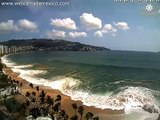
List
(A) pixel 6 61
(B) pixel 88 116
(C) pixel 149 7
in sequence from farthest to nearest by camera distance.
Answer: (A) pixel 6 61 → (B) pixel 88 116 → (C) pixel 149 7

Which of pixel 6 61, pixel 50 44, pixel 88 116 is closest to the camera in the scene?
pixel 88 116

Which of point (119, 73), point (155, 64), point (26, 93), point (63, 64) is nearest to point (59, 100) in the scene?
point (26, 93)

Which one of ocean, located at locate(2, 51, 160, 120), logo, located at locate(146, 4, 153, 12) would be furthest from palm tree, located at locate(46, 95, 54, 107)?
logo, located at locate(146, 4, 153, 12)

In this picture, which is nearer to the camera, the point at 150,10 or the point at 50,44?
the point at 150,10

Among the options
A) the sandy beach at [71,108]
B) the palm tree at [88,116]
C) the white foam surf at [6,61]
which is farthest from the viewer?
the white foam surf at [6,61]

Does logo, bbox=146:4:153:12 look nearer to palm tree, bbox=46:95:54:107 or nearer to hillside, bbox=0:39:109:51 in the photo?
hillside, bbox=0:39:109:51

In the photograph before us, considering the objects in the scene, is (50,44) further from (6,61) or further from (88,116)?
(88,116)

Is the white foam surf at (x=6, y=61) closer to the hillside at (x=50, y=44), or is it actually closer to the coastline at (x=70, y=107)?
the coastline at (x=70, y=107)

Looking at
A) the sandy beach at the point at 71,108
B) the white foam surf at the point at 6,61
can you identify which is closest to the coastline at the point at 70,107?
the sandy beach at the point at 71,108

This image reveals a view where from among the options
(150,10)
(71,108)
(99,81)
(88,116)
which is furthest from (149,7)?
(99,81)

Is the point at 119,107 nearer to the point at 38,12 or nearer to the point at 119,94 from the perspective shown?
the point at 119,94
